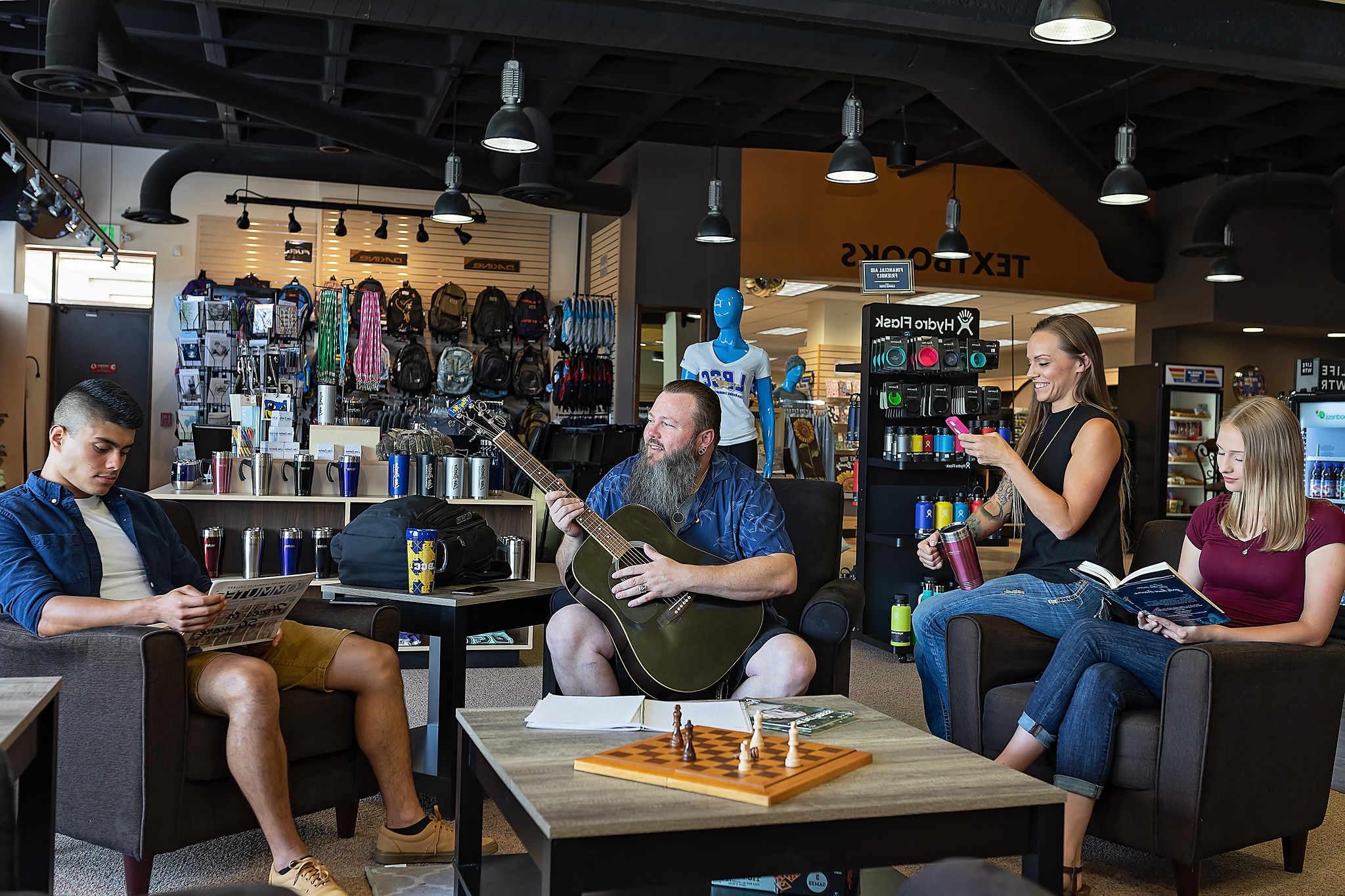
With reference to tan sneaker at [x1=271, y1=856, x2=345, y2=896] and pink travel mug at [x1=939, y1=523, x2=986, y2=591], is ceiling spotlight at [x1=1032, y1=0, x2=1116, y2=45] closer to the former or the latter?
pink travel mug at [x1=939, y1=523, x2=986, y2=591]

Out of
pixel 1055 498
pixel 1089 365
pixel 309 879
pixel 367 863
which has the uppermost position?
pixel 1089 365

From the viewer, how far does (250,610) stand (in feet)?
9.33

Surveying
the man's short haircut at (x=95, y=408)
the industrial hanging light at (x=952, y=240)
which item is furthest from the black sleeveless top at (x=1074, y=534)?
the industrial hanging light at (x=952, y=240)

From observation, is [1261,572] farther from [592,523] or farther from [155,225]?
[155,225]

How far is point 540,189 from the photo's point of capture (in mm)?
8672

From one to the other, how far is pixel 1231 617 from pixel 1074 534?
0.47 m

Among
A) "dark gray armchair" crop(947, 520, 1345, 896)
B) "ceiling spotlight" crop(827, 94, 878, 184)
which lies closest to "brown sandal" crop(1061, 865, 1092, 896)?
"dark gray armchair" crop(947, 520, 1345, 896)

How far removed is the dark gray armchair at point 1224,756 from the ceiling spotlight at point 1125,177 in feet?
18.0

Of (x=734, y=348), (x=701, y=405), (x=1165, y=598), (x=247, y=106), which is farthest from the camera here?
(x=247, y=106)

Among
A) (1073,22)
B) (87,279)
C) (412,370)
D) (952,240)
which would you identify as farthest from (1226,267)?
(87,279)

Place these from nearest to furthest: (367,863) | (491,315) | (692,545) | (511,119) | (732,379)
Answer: (367,863) < (692,545) < (511,119) < (732,379) < (491,315)

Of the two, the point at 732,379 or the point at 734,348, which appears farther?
the point at 734,348

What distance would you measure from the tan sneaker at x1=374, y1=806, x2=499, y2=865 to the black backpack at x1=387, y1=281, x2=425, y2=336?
836 cm

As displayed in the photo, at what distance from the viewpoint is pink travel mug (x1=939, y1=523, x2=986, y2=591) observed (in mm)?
3637
